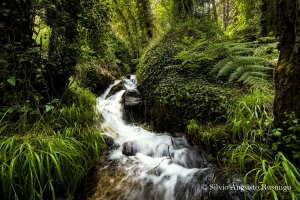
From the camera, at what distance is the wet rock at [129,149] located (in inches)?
160

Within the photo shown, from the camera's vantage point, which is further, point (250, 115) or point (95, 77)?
point (95, 77)

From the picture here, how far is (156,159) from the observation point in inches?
151

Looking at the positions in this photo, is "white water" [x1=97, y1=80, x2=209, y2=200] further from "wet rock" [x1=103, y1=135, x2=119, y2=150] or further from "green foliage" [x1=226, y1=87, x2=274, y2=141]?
"green foliage" [x1=226, y1=87, x2=274, y2=141]

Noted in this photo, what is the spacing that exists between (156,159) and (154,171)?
47 centimetres

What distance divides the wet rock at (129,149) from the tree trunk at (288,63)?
2.54 meters

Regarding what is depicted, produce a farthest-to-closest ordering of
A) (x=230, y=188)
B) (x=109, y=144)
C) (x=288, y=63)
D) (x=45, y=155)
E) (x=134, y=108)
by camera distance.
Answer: (x=134, y=108), (x=109, y=144), (x=45, y=155), (x=230, y=188), (x=288, y=63)

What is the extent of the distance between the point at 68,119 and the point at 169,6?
7.97 metres

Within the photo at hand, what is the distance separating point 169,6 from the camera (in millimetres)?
9914

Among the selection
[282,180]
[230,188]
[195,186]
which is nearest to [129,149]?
[195,186]

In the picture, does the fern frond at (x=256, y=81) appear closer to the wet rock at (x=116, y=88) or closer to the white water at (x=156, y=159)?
the white water at (x=156, y=159)

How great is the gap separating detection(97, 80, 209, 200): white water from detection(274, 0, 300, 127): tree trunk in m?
1.40

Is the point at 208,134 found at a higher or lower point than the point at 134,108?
lower

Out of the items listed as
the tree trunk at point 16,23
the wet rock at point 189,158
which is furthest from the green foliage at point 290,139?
the tree trunk at point 16,23

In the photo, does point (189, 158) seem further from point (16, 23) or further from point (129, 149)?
point (16, 23)
